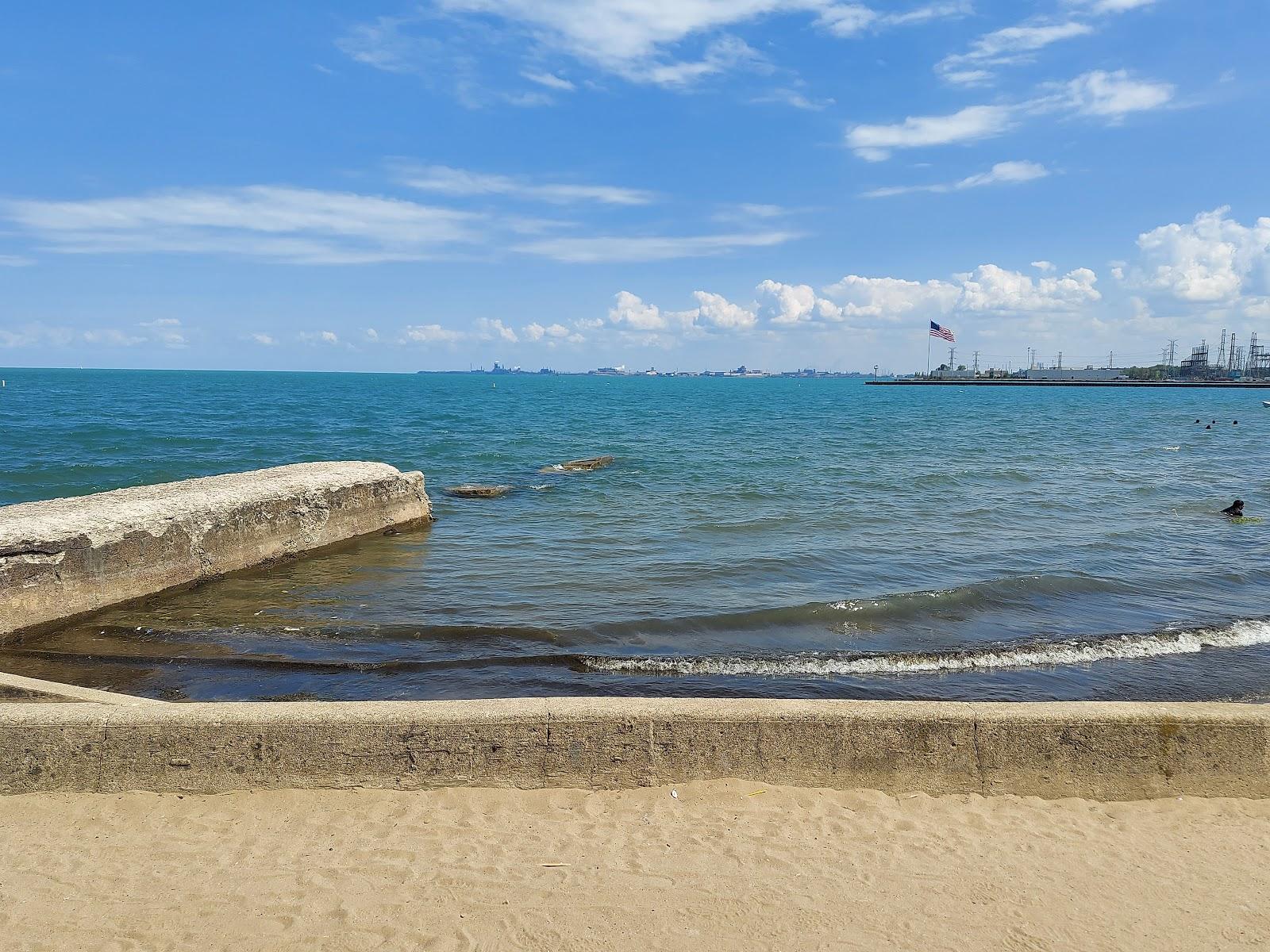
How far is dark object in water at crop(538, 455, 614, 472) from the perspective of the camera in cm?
2052

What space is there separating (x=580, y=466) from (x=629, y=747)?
54.7 ft

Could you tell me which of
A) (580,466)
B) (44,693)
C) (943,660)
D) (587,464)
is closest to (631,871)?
(44,693)

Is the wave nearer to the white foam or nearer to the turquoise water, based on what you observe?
the turquoise water

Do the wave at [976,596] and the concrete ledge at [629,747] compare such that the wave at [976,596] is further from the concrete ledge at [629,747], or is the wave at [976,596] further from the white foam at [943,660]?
the concrete ledge at [629,747]

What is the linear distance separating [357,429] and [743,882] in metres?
32.0

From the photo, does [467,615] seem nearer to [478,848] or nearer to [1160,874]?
[478,848]

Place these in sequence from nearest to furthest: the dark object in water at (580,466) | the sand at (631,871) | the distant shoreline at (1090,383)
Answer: the sand at (631,871) < the dark object in water at (580,466) < the distant shoreline at (1090,383)

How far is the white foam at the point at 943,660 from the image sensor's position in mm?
6895

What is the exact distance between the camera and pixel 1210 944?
3.17m

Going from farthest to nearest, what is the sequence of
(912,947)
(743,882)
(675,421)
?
1. (675,421)
2. (743,882)
3. (912,947)

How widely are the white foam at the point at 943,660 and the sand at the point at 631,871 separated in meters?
2.53

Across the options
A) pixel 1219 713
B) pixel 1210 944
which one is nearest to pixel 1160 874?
pixel 1210 944

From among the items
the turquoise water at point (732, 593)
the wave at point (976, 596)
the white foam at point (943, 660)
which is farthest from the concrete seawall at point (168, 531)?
the wave at point (976, 596)

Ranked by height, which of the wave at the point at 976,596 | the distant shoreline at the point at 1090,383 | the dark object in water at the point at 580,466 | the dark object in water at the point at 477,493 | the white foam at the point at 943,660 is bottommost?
the white foam at the point at 943,660
